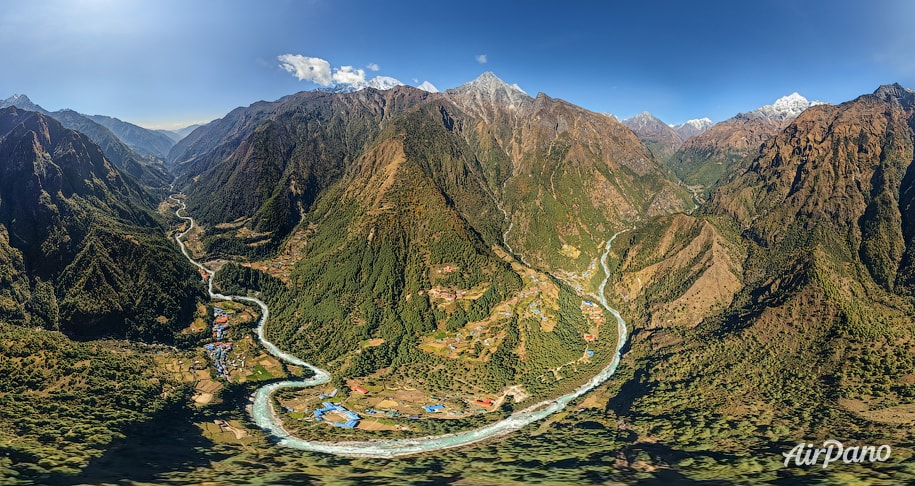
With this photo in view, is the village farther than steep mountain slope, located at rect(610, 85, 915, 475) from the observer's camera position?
Yes

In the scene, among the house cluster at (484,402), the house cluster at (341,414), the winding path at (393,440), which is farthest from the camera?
the house cluster at (484,402)

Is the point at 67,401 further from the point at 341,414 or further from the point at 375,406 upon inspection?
→ the point at 375,406

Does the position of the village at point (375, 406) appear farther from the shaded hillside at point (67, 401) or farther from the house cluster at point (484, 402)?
the shaded hillside at point (67, 401)

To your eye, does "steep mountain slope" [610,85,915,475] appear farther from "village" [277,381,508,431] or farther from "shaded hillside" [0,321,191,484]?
"shaded hillside" [0,321,191,484]

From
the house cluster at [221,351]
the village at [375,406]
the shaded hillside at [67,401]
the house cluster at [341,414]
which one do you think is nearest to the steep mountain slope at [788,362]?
the village at [375,406]

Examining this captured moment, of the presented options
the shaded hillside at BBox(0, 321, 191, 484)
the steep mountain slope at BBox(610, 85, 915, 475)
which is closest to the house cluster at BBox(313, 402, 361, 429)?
the shaded hillside at BBox(0, 321, 191, 484)

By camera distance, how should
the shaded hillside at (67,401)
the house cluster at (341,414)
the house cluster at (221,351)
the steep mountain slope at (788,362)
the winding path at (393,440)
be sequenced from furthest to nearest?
the house cluster at (221,351), the house cluster at (341,414), the winding path at (393,440), the steep mountain slope at (788,362), the shaded hillside at (67,401)

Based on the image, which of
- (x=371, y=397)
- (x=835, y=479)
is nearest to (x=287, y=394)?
(x=371, y=397)

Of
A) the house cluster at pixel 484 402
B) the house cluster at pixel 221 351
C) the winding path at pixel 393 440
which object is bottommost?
the winding path at pixel 393 440
